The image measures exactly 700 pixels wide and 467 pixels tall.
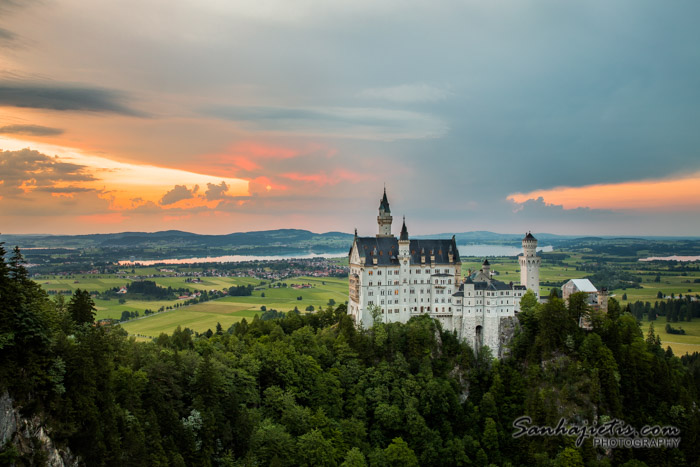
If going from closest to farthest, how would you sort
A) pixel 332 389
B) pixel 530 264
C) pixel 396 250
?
pixel 332 389
pixel 396 250
pixel 530 264

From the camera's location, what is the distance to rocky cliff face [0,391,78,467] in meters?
39.3

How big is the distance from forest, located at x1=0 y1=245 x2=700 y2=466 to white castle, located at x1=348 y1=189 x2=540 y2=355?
2766 millimetres

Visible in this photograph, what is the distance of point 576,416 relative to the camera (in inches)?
3098

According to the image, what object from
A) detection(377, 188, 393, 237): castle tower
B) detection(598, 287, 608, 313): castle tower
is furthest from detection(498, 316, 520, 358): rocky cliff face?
detection(377, 188, 393, 237): castle tower

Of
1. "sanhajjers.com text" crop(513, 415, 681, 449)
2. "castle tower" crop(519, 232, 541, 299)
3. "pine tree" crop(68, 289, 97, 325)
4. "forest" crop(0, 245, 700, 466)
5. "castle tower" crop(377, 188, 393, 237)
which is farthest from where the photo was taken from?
"castle tower" crop(377, 188, 393, 237)

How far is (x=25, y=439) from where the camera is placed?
40750 millimetres

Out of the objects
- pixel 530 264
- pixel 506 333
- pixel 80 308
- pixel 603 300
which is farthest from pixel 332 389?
pixel 603 300

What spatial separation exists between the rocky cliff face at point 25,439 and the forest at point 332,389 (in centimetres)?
45

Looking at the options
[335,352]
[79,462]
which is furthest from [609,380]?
[79,462]

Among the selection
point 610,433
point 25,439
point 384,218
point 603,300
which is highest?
point 384,218

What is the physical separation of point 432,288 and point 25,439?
66.0 meters

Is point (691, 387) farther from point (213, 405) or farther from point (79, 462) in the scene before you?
point (79, 462)

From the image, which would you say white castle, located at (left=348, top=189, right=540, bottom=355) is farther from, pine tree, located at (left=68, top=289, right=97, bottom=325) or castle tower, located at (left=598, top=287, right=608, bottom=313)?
pine tree, located at (left=68, top=289, right=97, bottom=325)

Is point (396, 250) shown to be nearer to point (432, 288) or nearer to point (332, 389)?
point (432, 288)
